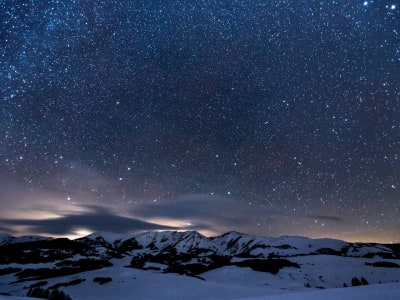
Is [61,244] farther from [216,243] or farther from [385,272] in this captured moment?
[385,272]

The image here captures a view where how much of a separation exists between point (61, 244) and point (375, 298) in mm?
172090

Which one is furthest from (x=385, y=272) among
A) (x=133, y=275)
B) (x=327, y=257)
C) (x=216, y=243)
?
(x=216, y=243)

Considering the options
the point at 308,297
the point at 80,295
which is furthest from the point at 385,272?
the point at 308,297

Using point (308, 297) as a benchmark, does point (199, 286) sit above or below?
below

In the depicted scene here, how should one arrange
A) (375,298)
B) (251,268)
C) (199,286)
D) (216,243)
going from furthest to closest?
(216,243) < (251,268) < (199,286) < (375,298)

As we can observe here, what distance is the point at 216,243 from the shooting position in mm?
186000

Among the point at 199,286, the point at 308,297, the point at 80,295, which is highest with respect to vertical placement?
the point at 308,297

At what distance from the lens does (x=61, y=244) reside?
504 feet

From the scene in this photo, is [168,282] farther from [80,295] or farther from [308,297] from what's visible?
[308,297]


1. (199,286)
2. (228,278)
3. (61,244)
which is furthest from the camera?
(61,244)

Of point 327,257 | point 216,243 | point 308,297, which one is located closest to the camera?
point 308,297

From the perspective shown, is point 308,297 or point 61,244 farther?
point 61,244

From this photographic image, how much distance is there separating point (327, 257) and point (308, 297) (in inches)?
2114

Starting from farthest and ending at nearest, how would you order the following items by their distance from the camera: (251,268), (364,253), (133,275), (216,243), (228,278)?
(216,243)
(364,253)
(251,268)
(228,278)
(133,275)
